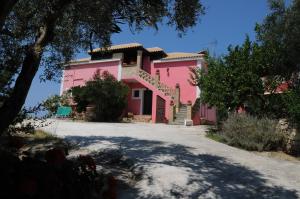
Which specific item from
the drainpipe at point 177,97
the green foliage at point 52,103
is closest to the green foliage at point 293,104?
the green foliage at point 52,103

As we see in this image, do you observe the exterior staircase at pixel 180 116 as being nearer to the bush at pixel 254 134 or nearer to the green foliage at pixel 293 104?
the green foliage at pixel 293 104

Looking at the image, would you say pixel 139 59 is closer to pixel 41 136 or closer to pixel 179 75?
pixel 179 75

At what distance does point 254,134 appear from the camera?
14992mm

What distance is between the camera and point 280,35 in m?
18.9

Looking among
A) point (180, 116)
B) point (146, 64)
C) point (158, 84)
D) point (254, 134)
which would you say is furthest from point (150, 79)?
point (254, 134)

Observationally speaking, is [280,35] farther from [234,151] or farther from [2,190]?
[2,190]

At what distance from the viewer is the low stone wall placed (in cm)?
1492

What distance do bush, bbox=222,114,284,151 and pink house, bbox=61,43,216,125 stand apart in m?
11.6

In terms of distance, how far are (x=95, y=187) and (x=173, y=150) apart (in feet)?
24.1

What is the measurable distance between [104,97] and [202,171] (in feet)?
59.7

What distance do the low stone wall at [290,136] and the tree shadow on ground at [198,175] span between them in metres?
4.18

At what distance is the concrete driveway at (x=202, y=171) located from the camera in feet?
28.7

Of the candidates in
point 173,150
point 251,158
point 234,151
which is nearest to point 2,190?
point 173,150

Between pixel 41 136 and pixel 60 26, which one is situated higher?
pixel 60 26
